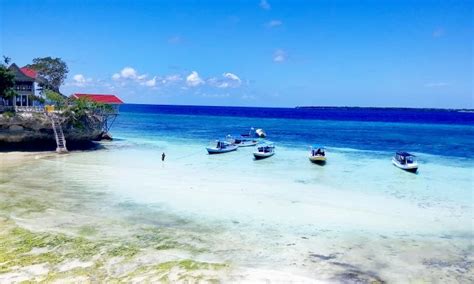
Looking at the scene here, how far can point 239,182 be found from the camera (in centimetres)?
2706

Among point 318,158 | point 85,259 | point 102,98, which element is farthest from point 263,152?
point 85,259

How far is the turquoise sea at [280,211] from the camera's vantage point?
44.4ft

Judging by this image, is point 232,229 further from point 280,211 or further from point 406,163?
point 406,163

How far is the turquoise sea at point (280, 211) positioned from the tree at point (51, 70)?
73.1 feet

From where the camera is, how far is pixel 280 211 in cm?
2008

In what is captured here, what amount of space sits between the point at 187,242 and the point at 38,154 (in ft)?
85.0

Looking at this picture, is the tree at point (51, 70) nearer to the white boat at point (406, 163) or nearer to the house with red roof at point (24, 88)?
the house with red roof at point (24, 88)

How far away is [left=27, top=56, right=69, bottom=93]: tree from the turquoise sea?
73.1 ft

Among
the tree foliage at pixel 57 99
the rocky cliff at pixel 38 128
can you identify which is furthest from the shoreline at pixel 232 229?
the tree foliage at pixel 57 99

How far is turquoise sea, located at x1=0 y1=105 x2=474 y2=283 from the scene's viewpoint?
13.5 m

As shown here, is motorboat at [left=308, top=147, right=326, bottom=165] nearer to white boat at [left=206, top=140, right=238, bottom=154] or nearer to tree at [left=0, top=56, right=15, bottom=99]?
white boat at [left=206, top=140, right=238, bottom=154]

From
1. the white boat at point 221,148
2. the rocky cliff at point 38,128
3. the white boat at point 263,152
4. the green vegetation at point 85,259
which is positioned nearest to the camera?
the green vegetation at point 85,259

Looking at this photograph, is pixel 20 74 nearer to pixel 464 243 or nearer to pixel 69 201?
pixel 69 201

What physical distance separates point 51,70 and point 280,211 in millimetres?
44534
